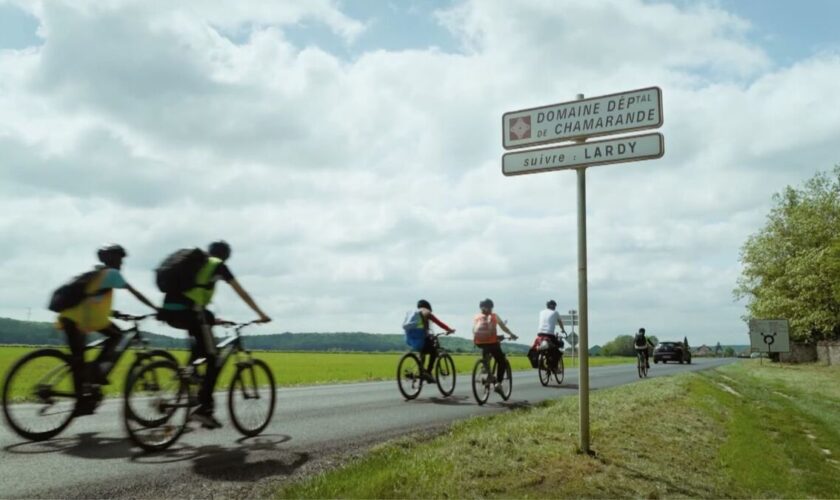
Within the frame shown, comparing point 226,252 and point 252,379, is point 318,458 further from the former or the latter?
point 226,252

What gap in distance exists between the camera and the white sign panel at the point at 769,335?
4725 centimetres

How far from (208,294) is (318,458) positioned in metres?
2.14

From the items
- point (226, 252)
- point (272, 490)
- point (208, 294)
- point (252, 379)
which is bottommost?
point (272, 490)

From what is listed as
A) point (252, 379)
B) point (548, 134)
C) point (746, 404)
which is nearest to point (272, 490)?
point (252, 379)

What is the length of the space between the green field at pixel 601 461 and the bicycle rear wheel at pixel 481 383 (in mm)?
1975

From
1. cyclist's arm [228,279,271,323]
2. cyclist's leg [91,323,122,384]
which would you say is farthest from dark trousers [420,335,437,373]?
cyclist's leg [91,323,122,384]

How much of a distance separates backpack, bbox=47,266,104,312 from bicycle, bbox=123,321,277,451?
1.06 meters

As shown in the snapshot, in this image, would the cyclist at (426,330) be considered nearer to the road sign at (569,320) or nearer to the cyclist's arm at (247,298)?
the cyclist's arm at (247,298)

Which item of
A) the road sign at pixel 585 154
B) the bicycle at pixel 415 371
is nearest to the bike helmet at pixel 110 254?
the road sign at pixel 585 154

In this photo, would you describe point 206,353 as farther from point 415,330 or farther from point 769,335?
point 769,335

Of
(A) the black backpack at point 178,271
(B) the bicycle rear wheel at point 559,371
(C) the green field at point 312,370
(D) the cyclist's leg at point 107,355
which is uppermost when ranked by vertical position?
(A) the black backpack at point 178,271

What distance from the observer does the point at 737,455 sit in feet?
24.7

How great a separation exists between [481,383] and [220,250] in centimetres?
651

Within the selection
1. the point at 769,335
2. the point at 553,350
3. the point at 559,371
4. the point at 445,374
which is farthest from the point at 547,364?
the point at 769,335
